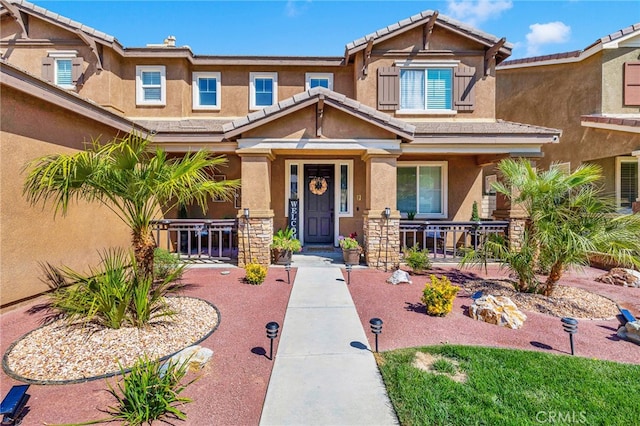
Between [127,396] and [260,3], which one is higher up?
[260,3]

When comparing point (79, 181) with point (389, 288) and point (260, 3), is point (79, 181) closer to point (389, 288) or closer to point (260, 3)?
point (389, 288)

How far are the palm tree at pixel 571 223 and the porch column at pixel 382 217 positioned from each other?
3122 mm

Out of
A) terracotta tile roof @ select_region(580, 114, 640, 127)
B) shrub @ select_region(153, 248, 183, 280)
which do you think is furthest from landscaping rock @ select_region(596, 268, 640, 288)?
shrub @ select_region(153, 248, 183, 280)

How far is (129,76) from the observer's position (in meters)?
11.1

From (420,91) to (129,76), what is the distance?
1087 cm

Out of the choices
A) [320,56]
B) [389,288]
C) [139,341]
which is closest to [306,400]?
[139,341]

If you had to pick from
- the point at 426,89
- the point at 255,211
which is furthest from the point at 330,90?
the point at 255,211

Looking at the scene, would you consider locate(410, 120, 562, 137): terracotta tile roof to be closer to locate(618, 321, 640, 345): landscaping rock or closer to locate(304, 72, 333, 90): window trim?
locate(304, 72, 333, 90): window trim

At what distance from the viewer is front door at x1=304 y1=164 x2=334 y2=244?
11039 millimetres

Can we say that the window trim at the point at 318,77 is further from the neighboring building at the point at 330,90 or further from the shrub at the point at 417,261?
the shrub at the point at 417,261

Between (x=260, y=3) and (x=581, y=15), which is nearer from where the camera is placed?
(x=581, y=15)

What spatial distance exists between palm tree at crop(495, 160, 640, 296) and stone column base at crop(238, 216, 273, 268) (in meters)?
6.14

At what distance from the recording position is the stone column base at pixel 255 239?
838 centimetres

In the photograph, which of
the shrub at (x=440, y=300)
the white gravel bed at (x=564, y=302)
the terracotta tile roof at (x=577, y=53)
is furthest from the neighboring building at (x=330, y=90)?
the terracotta tile roof at (x=577, y=53)
